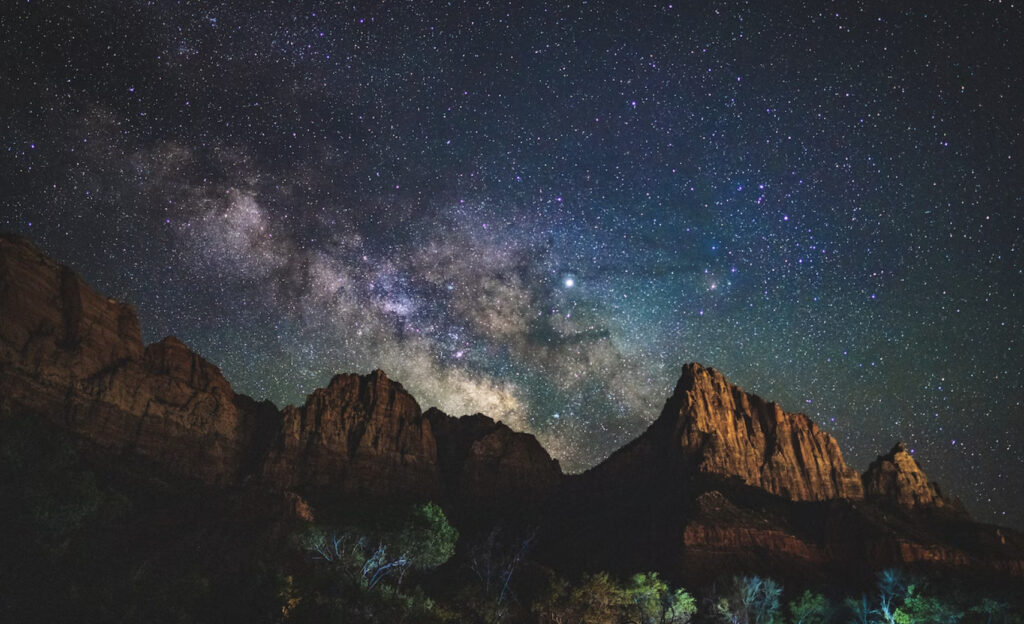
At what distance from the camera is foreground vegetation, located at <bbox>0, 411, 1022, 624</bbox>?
3362 cm

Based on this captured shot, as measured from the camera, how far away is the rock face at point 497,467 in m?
126

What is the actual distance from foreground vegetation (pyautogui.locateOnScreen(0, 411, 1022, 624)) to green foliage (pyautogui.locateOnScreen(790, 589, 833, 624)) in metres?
0.17

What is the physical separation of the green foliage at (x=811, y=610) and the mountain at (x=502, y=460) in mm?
14631

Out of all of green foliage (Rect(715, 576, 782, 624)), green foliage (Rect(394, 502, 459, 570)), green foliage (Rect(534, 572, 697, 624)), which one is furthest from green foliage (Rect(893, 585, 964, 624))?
green foliage (Rect(394, 502, 459, 570))

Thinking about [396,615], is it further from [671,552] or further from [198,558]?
[671,552]

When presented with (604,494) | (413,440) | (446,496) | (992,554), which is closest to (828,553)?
(992,554)

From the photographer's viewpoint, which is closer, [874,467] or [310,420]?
[310,420]

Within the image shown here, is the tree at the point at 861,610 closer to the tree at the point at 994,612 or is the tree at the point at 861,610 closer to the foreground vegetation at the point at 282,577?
the foreground vegetation at the point at 282,577

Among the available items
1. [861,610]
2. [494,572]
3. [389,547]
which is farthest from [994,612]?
[389,547]

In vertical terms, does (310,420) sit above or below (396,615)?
above

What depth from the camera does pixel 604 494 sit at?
11875 cm

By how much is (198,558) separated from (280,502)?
18059mm

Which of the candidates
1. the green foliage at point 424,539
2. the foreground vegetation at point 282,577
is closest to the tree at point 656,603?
the foreground vegetation at point 282,577

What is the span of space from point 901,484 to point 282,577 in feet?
447
